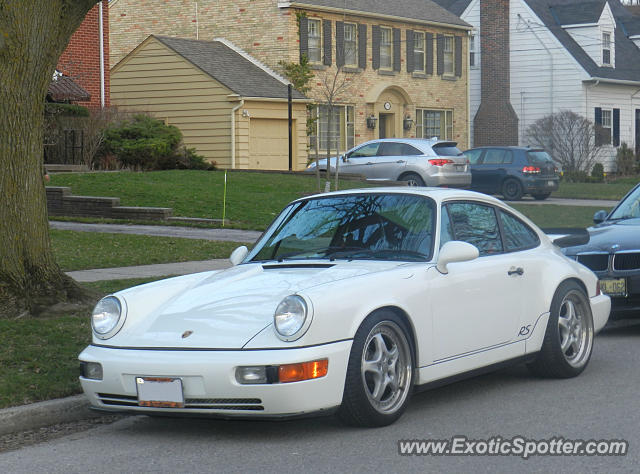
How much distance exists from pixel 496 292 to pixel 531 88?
38.8m

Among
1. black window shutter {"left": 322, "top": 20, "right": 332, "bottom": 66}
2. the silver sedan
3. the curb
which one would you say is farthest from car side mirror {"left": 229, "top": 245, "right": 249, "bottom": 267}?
black window shutter {"left": 322, "top": 20, "right": 332, "bottom": 66}

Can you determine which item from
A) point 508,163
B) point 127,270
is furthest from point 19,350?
point 508,163

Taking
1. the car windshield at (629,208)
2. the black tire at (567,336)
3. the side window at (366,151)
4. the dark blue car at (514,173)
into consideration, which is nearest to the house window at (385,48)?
the dark blue car at (514,173)

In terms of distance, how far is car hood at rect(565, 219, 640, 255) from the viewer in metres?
10.1

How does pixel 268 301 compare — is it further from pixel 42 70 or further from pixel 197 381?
pixel 42 70

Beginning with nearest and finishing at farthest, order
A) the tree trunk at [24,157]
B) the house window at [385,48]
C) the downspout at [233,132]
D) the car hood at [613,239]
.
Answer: the tree trunk at [24,157]
the car hood at [613,239]
the downspout at [233,132]
the house window at [385,48]

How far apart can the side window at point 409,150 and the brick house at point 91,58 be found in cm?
892

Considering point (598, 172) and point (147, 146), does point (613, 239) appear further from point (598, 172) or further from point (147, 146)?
point (598, 172)

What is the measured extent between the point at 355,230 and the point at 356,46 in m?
31.9

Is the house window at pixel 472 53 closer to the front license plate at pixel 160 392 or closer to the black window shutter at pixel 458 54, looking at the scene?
the black window shutter at pixel 458 54

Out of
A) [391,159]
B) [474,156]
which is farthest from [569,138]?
[391,159]

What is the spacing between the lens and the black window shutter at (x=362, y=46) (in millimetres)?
38750

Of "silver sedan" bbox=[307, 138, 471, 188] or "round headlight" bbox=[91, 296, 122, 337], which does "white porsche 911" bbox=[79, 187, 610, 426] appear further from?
"silver sedan" bbox=[307, 138, 471, 188]

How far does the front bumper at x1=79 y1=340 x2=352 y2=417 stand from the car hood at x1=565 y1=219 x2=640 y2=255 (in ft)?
15.2
